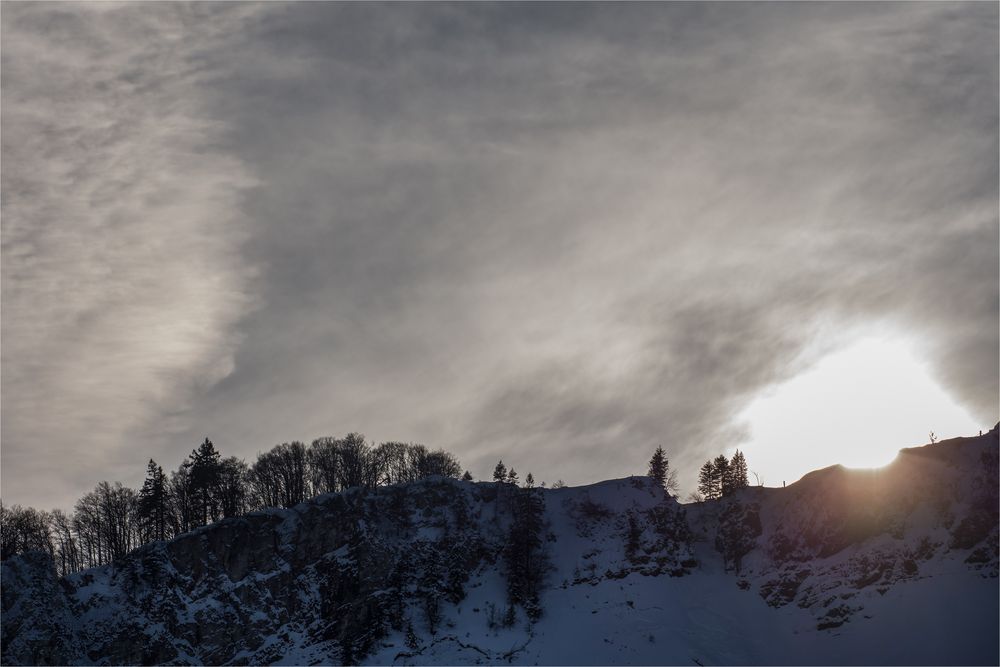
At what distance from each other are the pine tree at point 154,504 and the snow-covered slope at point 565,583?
9.19 meters

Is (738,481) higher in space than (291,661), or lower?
higher

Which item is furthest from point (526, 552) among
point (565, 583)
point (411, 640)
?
point (411, 640)

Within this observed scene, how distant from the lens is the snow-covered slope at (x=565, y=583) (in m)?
65.6

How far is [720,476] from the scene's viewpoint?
100m

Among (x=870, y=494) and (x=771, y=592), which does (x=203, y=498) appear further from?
(x=870, y=494)

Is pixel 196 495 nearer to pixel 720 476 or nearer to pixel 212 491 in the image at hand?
pixel 212 491

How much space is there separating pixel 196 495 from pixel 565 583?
128 ft

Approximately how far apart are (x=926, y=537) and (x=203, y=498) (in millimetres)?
68336

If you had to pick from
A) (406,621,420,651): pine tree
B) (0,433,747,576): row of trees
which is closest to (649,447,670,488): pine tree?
(0,433,747,576): row of trees

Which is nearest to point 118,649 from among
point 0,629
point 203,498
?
point 0,629

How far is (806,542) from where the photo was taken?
254 ft

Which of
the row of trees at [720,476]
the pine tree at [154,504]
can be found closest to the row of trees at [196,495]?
the pine tree at [154,504]

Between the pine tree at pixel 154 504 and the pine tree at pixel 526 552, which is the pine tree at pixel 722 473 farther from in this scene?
the pine tree at pixel 154 504

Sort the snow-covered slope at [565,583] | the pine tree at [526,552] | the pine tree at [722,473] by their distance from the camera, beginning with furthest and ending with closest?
the pine tree at [722,473], the pine tree at [526,552], the snow-covered slope at [565,583]
